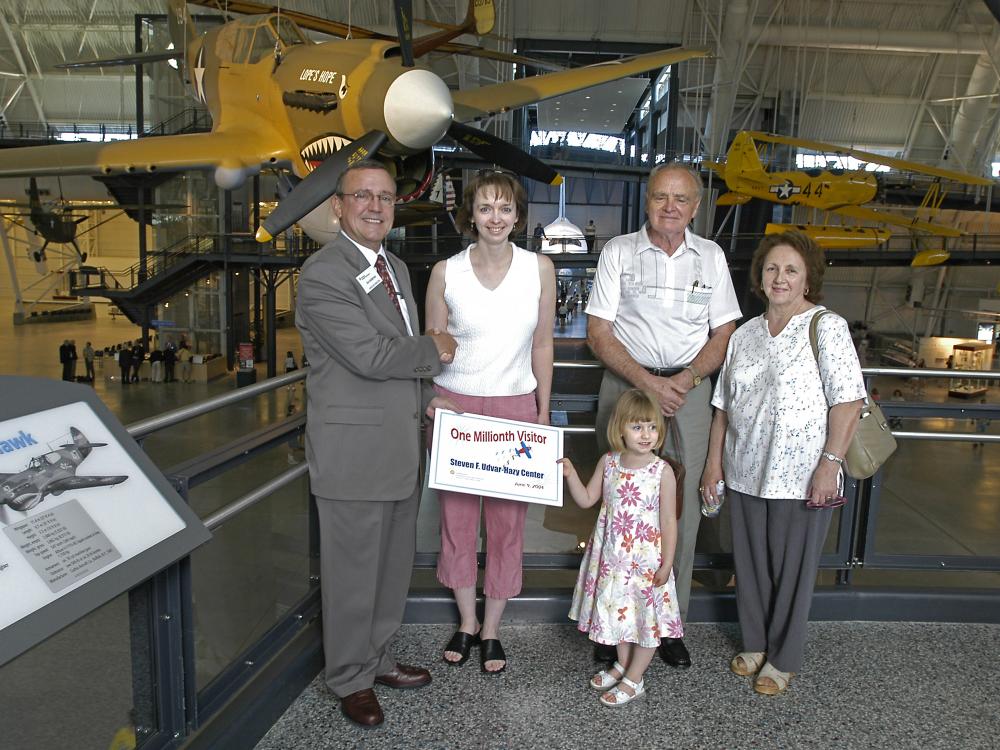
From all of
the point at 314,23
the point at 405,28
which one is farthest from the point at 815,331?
the point at 314,23

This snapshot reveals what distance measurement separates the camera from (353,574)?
2.40 metres

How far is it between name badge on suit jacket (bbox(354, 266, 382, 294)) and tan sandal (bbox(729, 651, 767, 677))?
1946 mm

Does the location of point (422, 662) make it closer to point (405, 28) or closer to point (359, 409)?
point (359, 409)

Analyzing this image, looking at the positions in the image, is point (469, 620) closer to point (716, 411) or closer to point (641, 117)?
point (716, 411)

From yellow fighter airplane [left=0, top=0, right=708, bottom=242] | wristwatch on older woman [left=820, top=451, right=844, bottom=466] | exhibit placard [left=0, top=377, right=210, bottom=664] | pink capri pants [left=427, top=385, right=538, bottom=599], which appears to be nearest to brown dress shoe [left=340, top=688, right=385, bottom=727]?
pink capri pants [left=427, top=385, right=538, bottom=599]

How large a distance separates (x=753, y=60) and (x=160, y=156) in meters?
24.2


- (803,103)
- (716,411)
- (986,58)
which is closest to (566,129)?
(803,103)

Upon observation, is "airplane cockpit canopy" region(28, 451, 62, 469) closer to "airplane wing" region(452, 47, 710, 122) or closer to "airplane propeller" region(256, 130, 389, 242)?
"airplane propeller" region(256, 130, 389, 242)

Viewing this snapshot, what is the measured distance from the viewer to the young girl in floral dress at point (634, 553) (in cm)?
255

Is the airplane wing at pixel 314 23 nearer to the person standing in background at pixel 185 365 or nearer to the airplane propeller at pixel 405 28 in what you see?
the airplane propeller at pixel 405 28

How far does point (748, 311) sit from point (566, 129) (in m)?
13.0

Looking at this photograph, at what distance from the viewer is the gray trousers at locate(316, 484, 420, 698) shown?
7.77ft

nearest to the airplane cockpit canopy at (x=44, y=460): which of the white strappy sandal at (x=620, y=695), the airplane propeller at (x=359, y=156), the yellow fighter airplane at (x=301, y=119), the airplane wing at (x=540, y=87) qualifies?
the white strappy sandal at (x=620, y=695)

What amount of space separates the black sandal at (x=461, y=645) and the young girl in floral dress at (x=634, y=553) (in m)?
0.50
